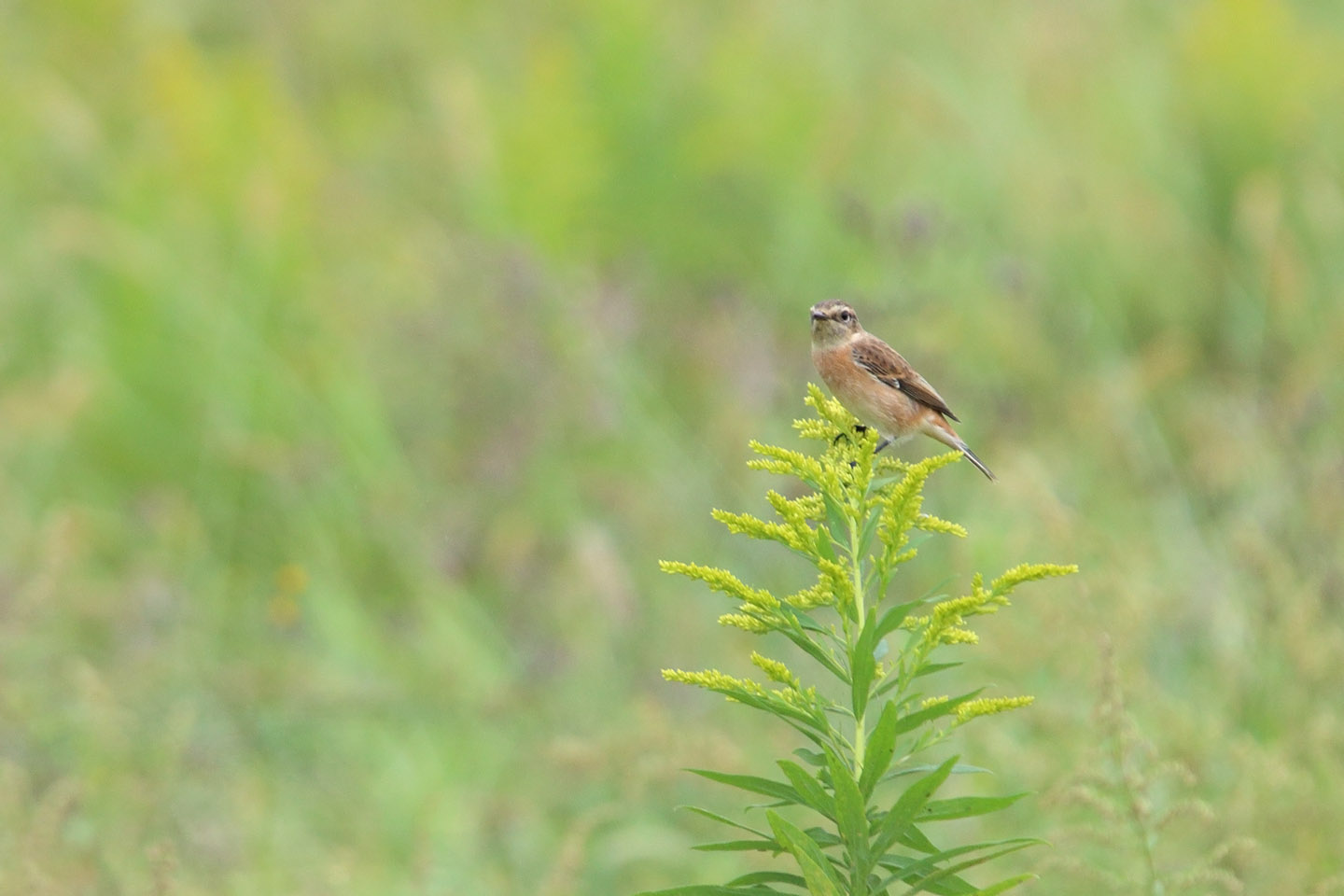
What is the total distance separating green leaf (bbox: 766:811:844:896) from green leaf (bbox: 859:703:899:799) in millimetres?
97

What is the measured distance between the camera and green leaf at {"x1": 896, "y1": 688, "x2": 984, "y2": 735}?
1.59m

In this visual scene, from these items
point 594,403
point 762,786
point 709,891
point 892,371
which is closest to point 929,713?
point 762,786

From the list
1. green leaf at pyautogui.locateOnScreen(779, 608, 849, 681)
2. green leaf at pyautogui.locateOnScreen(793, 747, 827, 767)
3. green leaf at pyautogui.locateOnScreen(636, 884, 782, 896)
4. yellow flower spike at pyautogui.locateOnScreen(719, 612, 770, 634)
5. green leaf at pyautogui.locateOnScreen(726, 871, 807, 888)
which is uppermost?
yellow flower spike at pyautogui.locateOnScreen(719, 612, 770, 634)

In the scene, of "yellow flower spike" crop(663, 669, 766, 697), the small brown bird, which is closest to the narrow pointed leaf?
"yellow flower spike" crop(663, 669, 766, 697)

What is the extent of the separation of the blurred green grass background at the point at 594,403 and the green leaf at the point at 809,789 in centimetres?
157

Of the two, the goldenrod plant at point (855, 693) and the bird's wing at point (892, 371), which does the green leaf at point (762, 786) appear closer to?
the goldenrod plant at point (855, 693)

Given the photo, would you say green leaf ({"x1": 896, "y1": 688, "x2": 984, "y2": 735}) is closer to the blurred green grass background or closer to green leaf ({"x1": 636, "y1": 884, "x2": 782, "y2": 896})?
green leaf ({"x1": 636, "y1": 884, "x2": 782, "y2": 896})

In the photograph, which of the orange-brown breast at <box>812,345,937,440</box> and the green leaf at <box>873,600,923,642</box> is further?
the orange-brown breast at <box>812,345,937,440</box>

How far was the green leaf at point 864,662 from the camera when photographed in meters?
→ 1.61

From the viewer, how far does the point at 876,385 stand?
3.43m

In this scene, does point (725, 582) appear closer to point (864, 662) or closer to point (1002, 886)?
point (864, 662)

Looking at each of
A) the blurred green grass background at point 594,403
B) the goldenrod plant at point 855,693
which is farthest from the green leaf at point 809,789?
the blurred green grass background at point 594,403

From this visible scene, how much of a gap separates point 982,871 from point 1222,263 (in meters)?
4.53

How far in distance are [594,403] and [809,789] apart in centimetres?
478
